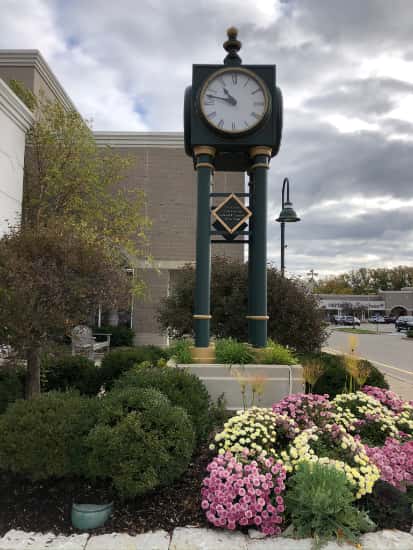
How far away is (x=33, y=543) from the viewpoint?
247 centimetres

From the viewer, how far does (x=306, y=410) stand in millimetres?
3734

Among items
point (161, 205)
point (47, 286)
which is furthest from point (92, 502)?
point (161, 205)

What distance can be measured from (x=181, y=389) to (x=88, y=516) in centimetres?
153

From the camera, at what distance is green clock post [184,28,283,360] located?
5332 millimetres

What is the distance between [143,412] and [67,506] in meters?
0.86

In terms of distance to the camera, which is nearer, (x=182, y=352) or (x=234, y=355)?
(x=234, y=355)

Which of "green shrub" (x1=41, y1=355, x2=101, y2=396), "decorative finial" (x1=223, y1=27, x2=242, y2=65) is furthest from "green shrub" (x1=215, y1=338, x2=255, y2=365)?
"decorative finial" (x1=223, y1=27, x2=242, y2=65)

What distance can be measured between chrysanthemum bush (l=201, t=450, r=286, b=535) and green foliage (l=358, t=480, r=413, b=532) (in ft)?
2.19

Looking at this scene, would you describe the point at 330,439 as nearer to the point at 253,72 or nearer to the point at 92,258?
the point at 92,258

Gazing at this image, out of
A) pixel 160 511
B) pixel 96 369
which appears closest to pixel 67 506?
pixel 160 511

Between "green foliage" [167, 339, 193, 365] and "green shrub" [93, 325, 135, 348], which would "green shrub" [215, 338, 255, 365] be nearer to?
"green foliage" [167, 339, 193, 365]

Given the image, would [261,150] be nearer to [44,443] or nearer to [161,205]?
[44,443]

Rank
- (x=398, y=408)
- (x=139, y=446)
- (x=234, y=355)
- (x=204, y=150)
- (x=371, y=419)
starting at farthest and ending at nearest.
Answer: (x=204, y=150) → (x=234, y=355) → (x=398, y=408) → (x=371, y=419) → (x=139, y=446)

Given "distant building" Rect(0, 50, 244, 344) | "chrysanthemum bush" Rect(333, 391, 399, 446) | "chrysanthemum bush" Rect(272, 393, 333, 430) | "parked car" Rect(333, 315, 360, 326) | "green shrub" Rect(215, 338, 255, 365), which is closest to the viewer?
"chrysanthemum bush" Rect(272, 393, 333, 430)
